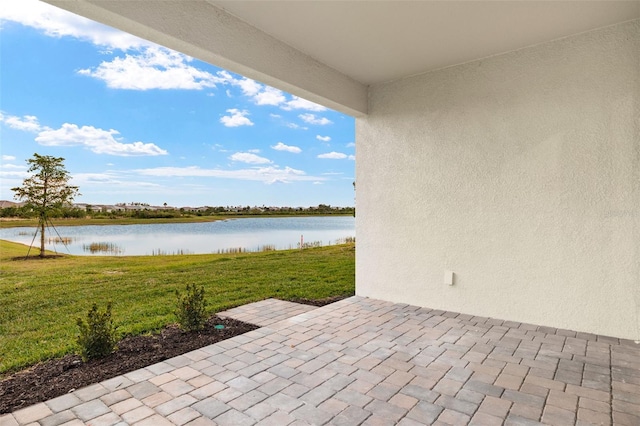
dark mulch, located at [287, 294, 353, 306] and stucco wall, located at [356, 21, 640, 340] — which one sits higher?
stucco wall, located at [356, 21, 640, 340]

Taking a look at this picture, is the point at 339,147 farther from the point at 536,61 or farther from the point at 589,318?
the point at 589,318

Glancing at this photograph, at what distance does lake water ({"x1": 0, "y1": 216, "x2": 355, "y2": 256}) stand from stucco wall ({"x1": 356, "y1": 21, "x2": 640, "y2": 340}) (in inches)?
60.9

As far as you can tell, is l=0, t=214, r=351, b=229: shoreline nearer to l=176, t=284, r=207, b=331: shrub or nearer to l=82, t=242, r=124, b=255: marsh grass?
l=82, t=242, r=124, b=255: marsh grass

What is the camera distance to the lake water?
18.4 feet

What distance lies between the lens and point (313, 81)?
3.64 m

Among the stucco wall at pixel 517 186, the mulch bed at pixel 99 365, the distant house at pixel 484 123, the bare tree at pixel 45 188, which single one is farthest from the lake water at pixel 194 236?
the mulch bed at pixel 99 365

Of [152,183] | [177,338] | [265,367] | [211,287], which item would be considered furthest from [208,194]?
[265,367]

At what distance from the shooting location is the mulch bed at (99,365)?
217cm

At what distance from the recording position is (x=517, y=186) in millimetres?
3508

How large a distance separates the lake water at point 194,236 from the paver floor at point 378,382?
2.76 m

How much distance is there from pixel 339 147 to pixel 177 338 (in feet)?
28.0

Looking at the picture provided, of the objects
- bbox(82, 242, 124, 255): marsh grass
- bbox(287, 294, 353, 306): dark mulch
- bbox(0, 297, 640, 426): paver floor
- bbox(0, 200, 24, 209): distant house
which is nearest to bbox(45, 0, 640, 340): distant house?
bbox(0, 297, 640, 426): paver floor

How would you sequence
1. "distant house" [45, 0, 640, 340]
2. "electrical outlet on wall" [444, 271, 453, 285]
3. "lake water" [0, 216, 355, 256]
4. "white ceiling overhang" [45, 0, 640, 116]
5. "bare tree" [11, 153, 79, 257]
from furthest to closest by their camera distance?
"lake water" [0, 216, 355, 256]
"bare tree" [11, 153, 79, 257]
"electrical outlet on wall" [444, 271, 453, 285]
"distant house" [45, 0, 640, 340]
"white ceiling overhang" [45, 0, 640, 116]

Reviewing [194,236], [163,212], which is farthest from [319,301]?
[194,236]
